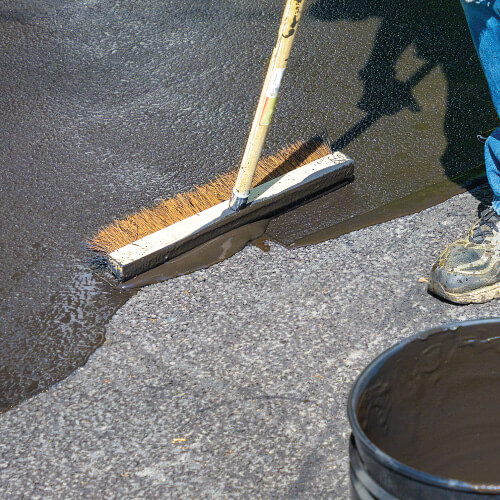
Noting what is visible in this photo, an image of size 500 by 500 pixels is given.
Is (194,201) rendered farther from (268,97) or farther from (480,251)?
(480,251)

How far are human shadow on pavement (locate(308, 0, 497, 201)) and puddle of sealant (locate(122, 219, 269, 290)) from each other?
2.53 feet

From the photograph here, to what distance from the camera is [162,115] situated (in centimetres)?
333

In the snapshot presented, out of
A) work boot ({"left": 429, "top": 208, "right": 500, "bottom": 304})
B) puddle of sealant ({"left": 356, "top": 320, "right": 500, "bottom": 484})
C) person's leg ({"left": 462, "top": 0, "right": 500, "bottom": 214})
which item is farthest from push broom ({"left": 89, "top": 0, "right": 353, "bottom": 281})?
puddle of sealant ({"left": 356, "top": 320, "right": 500, "bottom": 484})

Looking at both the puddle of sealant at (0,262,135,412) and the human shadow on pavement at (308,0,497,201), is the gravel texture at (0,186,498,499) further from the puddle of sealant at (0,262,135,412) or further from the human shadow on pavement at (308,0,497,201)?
the human shadow on pavement at (308,0,497,201)

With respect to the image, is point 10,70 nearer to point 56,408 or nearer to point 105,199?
point 105,199

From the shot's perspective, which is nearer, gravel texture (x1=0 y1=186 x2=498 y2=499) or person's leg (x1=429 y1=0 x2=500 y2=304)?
gravel texture (x1=0 y1=186 x2=498 y2=499)

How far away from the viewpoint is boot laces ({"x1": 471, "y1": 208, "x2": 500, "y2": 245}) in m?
2.29

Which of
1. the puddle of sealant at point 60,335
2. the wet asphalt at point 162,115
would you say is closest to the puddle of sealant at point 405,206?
the wet asphalt at point 162,115

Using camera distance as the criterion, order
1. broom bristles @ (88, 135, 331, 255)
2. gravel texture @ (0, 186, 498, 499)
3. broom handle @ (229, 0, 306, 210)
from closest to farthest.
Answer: gravel texture @ (0, 186, 498, 499) < broom handle @ (229, 0, 306, 210) < broom bristles @ (88, 135, 331, 255)

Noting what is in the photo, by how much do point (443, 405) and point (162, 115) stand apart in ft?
7.75

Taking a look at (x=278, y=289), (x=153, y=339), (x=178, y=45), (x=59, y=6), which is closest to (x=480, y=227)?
(x=278, y=289)

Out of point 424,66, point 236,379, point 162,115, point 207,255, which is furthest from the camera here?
point 424,66

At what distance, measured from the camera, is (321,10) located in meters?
4.32

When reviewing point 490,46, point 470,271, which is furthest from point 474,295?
point 490,46
